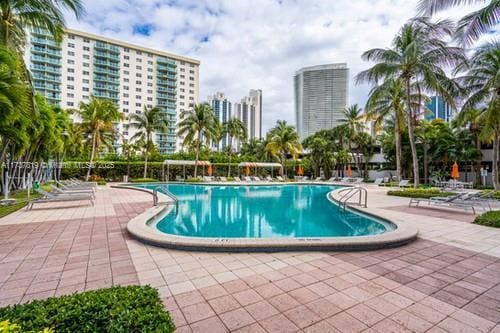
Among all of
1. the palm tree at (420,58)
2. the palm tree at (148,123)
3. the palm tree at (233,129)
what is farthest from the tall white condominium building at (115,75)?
the palm tree at (420,58)

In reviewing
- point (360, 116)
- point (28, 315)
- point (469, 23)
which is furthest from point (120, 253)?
point (360, 116)

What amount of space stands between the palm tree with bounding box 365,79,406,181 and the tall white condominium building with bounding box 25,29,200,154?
45489 millimetres

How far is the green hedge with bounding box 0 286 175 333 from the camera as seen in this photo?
1.79m

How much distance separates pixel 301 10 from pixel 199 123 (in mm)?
15937

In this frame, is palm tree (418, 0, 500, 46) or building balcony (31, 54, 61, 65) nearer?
palm tree (418, 0, 500, 46)

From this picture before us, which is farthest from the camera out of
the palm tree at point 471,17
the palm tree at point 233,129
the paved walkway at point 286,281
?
the palm tree at point 233,129

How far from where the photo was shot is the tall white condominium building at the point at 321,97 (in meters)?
46.4

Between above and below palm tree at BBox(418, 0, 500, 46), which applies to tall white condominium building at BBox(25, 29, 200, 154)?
above

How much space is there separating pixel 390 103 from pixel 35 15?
74.4 feet

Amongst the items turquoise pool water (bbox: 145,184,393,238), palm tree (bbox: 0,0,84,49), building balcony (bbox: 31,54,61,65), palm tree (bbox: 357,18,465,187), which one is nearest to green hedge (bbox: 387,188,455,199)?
palm tree (bbox: 357,18,465,187)

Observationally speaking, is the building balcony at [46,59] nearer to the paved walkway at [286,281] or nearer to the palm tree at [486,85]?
the paved walkway at [286,281]

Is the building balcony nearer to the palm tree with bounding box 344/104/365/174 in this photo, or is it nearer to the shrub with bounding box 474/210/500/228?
the palm tree with bounding box 344/104/365/174

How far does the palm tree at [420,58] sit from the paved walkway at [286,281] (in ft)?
37.1

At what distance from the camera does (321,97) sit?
4753 cm
